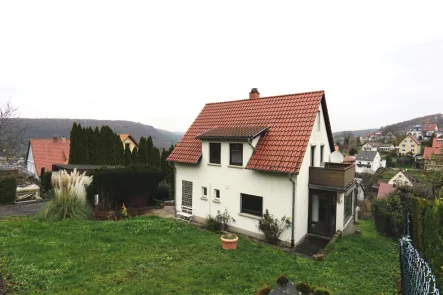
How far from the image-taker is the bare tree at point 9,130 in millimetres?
12544

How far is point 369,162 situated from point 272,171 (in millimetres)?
77768

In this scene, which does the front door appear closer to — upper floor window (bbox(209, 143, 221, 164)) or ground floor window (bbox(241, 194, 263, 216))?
ground floor window (bbox(241, 194, 263, 216))

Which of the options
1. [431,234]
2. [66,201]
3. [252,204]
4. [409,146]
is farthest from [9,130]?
[409,146]

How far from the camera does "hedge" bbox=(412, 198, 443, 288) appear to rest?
5172mm

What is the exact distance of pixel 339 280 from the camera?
23.5 ft

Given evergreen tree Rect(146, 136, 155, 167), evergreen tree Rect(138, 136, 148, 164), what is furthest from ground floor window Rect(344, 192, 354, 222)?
evergreen tree Rect(138, 136, 148, 164)

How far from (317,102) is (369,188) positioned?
4817 cm

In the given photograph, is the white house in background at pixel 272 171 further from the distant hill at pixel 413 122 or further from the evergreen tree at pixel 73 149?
the distant hill at pixel 413 122

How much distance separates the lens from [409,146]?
297 ft

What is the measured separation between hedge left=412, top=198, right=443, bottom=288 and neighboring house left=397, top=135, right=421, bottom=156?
96.4 m

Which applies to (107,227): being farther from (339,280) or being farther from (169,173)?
(169,173)

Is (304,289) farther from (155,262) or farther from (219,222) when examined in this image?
(219,222)

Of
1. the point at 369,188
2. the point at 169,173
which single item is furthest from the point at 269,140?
the point at 369,188

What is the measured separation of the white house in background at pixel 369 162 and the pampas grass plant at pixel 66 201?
78.4 metres
